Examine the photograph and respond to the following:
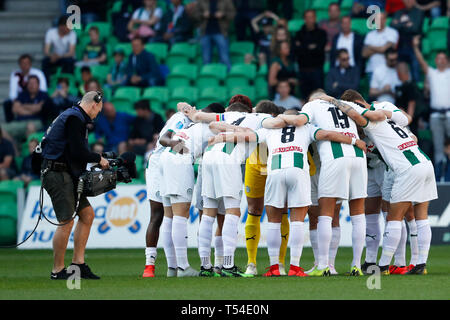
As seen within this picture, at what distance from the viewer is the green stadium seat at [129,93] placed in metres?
20.5

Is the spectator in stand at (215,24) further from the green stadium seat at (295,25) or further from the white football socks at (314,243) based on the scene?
the white football socks at (314,243)

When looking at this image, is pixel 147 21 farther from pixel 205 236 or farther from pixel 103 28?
pixel 205 236

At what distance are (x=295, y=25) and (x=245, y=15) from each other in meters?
1.21

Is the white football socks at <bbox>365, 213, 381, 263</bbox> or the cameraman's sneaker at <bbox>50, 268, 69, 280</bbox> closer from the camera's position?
the cameraman's sneaker at <bbox>50, 268, 69, 280</bbox>

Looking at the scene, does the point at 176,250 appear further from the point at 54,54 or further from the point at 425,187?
the point at 54,54

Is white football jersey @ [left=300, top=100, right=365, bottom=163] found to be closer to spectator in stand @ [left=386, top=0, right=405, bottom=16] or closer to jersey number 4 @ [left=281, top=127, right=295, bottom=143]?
jersey number 4 @ [left=281, top=127, right=295, bottom=143]

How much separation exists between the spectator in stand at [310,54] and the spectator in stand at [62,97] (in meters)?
5.04

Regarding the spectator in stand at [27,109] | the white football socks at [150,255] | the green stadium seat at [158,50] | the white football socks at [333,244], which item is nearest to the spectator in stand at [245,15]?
the green stadium seat at [158,50]

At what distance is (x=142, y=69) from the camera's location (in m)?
20.7

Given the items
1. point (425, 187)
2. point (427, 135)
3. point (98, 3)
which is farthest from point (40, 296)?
point (98, 3)

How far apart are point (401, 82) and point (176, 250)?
9.10m

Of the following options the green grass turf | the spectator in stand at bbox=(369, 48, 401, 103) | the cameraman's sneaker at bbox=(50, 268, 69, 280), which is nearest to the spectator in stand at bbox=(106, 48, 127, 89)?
the spectator in stand at bbox=(369, 48, 401, 103)

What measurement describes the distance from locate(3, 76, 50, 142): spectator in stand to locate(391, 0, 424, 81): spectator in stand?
7803mm

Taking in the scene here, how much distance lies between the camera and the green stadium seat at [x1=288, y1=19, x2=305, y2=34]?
21156 millimetres
